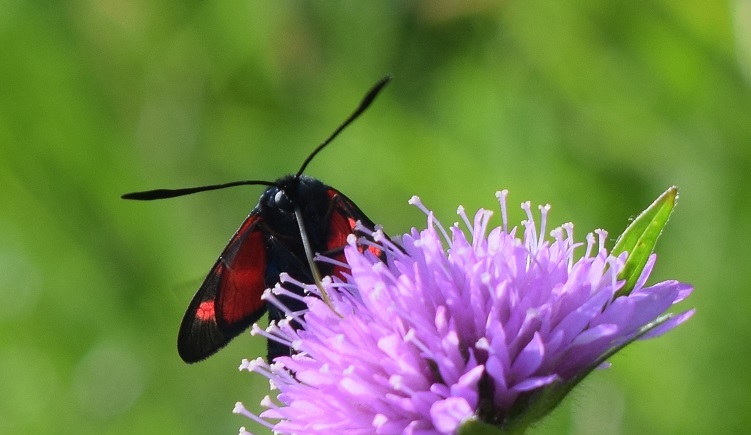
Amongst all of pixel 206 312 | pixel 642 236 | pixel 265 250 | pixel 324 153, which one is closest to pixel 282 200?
pixel 265 250

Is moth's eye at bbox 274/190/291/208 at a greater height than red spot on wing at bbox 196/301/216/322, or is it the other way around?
moth's eye at bbox 274/190/291/208

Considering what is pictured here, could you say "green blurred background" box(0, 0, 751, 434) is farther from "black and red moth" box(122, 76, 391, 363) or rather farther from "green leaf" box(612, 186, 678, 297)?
"green leaf" box(612, 186, 678, 297)

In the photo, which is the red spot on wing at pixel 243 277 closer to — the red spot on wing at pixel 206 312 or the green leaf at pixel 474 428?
the red spot on wing at pixel 206 312

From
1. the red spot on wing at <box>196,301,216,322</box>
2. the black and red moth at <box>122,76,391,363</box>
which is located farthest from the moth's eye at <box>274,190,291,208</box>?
the red spot on wing at <box>196,301,216,322</box>

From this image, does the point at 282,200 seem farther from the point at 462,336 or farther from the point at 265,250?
the point at 462,336

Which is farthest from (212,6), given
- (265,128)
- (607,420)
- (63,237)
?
(607,420)
